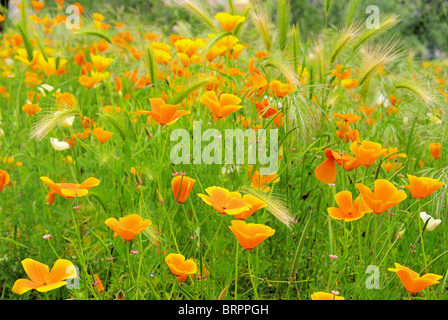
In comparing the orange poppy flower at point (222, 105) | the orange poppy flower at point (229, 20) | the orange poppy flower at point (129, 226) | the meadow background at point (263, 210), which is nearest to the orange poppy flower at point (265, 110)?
the meadow background at point (263, 210)

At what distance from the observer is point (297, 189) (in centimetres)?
168

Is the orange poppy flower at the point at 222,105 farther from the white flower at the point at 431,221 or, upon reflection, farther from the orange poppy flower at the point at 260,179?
the white flower at the point at 431,221

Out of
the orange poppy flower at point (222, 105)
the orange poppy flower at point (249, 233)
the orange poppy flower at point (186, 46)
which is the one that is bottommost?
the orange poppy flower at point (249, 233)

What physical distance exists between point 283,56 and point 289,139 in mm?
290

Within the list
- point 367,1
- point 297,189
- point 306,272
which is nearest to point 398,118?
point 297,189

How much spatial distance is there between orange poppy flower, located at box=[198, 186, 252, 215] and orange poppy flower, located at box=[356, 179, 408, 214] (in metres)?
0.27

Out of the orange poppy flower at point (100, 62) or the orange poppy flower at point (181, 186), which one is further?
the orange poppy flower at point (100, 62)

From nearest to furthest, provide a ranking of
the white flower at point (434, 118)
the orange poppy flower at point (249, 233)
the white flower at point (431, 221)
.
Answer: the orange poppy flower at point (249, 233), the white flower at point (431, 221), the white flower at point (434, 118)

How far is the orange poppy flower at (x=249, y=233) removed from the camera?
0.97m

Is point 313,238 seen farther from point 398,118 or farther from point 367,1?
point 367,1

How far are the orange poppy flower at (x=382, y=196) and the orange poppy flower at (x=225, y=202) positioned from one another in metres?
0.27

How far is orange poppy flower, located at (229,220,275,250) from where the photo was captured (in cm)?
97
